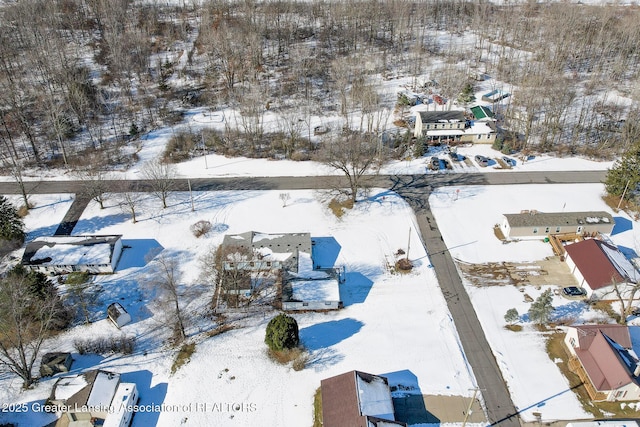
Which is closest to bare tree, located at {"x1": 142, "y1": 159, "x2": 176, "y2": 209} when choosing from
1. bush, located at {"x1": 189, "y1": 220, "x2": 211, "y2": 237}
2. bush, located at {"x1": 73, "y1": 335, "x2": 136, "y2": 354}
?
bush, located at {"x1": 189, "y1": 220, "x2": 211, "y2": 237}

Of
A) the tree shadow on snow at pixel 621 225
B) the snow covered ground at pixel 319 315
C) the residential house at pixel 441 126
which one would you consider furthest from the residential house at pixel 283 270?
the tree shadow on snow at pixel 621 225

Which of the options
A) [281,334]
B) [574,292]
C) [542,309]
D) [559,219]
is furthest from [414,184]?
[281,334]

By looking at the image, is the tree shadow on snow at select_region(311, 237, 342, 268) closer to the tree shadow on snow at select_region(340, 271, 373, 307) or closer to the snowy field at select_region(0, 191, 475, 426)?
the snowy field at select_region(0, 191, 475, 426)

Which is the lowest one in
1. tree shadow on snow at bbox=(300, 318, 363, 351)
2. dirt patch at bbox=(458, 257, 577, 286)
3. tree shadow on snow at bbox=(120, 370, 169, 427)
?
tree shadow on snow at bbox=(120, 370, 169, 427)

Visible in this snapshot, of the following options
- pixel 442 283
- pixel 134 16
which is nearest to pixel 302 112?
pixel 442 283

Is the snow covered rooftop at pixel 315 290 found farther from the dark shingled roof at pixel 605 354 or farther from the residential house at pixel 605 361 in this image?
the dark shingled roof at pixel 605 354

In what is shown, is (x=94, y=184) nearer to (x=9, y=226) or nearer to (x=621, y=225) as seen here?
(x=9, y=226)
